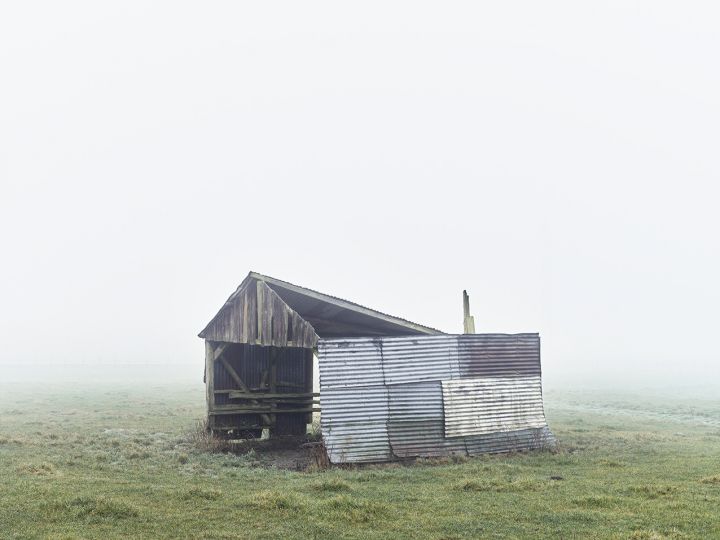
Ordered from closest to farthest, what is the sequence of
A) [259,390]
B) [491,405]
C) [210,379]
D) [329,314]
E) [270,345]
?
1. [491,405]
2. [270,345]
3. [210,379]
4. [259,390]
5. [329,314]

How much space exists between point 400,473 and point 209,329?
35.6 feet

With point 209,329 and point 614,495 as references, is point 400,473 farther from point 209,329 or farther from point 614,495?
point 209,329

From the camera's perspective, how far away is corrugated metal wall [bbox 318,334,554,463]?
21781mm

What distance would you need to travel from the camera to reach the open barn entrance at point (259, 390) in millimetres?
27375

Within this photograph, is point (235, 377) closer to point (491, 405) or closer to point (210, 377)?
point (210, 377)

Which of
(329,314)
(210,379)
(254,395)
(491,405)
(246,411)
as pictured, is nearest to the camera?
(491,405)

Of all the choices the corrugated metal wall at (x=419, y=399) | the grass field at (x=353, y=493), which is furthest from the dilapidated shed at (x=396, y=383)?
the grass field at (x=353, y=493)

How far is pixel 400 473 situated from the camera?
19.5 metres

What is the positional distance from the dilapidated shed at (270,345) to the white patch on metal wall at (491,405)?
2582mm

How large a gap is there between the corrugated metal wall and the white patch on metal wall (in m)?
0.04

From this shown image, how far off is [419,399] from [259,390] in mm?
9310

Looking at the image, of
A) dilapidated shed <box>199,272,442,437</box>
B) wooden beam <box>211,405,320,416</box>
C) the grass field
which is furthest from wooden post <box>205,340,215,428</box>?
the grass field

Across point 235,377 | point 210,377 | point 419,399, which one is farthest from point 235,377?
point 419,399

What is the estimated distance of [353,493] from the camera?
1645cm
